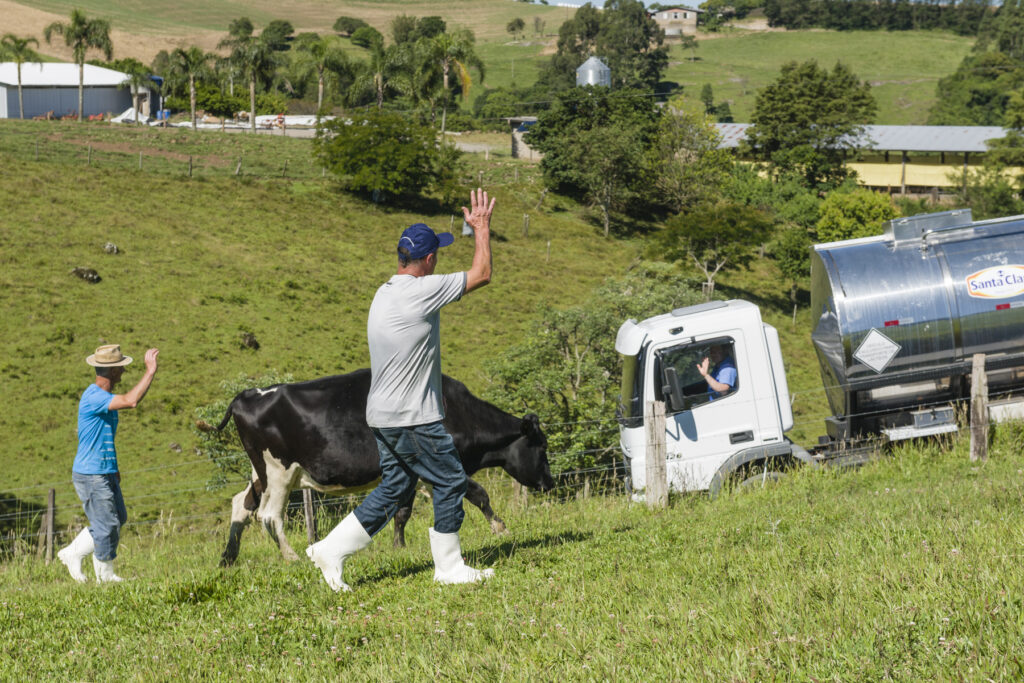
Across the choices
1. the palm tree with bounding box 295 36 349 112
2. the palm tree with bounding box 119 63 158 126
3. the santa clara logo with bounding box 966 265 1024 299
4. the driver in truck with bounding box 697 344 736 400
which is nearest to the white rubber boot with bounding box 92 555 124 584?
the driver in truck with bounding box 697 344 736 400

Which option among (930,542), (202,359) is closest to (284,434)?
(930,542)

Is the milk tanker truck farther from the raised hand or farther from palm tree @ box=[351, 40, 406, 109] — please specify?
palm tree @ box=[351, 40, 406, 109]

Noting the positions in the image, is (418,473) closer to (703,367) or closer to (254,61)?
(703,367)

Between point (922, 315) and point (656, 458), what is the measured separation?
4.81 metres

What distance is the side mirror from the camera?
36.1 feet

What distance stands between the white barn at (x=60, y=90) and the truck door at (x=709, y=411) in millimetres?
96147

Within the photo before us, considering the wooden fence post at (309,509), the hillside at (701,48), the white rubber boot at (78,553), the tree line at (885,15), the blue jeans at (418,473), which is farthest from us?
the tree line at (885,15)

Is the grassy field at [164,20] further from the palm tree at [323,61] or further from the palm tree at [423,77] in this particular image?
the palm tree at [423,77]

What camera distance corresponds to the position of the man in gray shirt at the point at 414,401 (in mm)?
5719

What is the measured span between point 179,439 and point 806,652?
2725cm

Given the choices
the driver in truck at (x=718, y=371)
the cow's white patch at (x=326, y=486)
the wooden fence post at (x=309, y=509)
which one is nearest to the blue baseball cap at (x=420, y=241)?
the cow's white patch at (x=326, y=486)

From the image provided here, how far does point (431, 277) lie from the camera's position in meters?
5.76

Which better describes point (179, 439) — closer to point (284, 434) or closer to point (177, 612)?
point (284, 434)

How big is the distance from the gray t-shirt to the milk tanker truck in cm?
585
